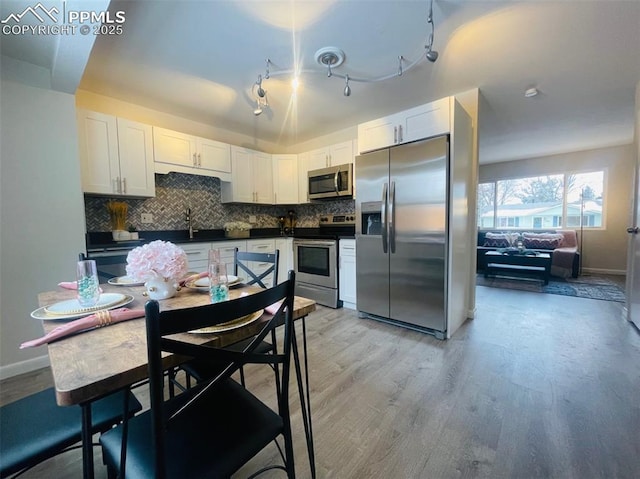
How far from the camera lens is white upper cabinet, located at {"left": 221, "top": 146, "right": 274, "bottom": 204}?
3660 mm

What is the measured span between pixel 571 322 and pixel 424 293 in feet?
5.95

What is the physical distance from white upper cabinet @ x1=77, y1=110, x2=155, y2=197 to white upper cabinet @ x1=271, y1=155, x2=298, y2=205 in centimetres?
169

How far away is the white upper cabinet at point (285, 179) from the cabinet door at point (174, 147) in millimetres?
1228

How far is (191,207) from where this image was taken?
11.6 ft

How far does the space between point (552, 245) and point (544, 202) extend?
4.32 feet

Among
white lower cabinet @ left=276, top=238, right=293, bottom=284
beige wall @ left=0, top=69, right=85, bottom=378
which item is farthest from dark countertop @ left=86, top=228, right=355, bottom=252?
beige wall @ left=0, top=69, right=85, bottom=378

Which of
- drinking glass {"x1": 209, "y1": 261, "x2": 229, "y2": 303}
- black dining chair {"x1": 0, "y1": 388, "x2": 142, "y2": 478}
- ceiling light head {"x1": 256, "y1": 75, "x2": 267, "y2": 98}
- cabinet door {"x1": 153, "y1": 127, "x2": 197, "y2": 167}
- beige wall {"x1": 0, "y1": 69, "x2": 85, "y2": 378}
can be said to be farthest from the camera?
cabinet door {"x1": 153, "y1": 127, "x2": 197, "y2": 167}

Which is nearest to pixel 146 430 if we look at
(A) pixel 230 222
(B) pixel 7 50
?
(B) pixel 7 50

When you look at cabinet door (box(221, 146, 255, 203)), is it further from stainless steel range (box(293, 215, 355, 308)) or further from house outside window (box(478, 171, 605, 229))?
house outside window (box(478, 171, 605, 229))

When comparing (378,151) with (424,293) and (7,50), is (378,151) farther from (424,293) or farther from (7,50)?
(7,50)

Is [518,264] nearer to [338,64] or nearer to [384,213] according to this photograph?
[384,213]

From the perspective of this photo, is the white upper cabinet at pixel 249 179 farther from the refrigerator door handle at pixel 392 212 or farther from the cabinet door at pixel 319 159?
the refrigerator door handle at pixel 392 212

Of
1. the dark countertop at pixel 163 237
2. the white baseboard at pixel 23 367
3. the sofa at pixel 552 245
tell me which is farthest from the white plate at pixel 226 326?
the sofa at pixel 552 245

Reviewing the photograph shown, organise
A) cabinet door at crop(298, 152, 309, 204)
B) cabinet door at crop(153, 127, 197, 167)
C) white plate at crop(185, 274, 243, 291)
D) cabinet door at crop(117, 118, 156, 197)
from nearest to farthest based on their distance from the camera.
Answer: white plate at crop(185, 274, 243, 291)
cabinet door at crop(117, 118, 156, 197)
cabinet door at crop(153, 127, 197, 167)
cabinet door at crop(298, 152, 309, 204)
